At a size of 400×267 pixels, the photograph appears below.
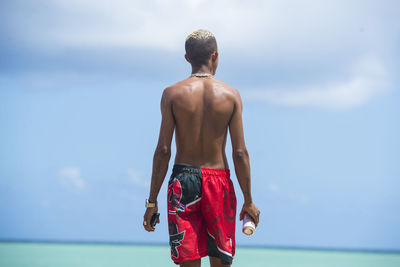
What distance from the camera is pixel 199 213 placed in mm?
3729

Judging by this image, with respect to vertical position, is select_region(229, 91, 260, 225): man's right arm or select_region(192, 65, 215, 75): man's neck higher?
select_region(192, 65, 215, 75): man's neck

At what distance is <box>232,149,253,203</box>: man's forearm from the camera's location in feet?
12.0

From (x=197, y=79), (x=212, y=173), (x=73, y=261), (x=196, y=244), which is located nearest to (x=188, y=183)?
(x=212, y=173)

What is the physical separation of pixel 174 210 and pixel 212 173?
0.33 metres

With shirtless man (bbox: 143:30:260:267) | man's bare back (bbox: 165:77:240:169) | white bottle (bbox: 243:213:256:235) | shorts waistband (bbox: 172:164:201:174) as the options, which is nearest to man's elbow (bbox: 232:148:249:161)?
shirtless man (bbox: 143:30:260:267)

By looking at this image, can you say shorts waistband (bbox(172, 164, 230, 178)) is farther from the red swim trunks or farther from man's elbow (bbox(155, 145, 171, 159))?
man's elbow (bbox(155, 145, 171, 159))

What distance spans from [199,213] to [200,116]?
0.63 m

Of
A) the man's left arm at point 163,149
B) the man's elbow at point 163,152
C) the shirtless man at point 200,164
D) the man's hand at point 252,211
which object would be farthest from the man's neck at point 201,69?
the man's hand at point 252,211

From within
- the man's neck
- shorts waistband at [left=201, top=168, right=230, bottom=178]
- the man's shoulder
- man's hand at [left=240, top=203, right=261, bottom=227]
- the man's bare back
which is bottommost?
man's hand at [left=240, top=203, right=261, bottom=227]

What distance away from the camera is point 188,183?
364cm

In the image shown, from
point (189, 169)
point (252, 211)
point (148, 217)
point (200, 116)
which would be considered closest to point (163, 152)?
point (189, 169)

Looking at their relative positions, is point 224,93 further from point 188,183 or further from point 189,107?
point 188,183

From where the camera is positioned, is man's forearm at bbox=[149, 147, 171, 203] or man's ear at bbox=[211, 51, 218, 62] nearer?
man's forearm at bbox=[149, 147, 171, 203]

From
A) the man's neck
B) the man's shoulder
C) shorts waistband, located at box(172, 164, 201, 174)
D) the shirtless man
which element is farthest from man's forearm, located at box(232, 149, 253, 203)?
the man's neck
